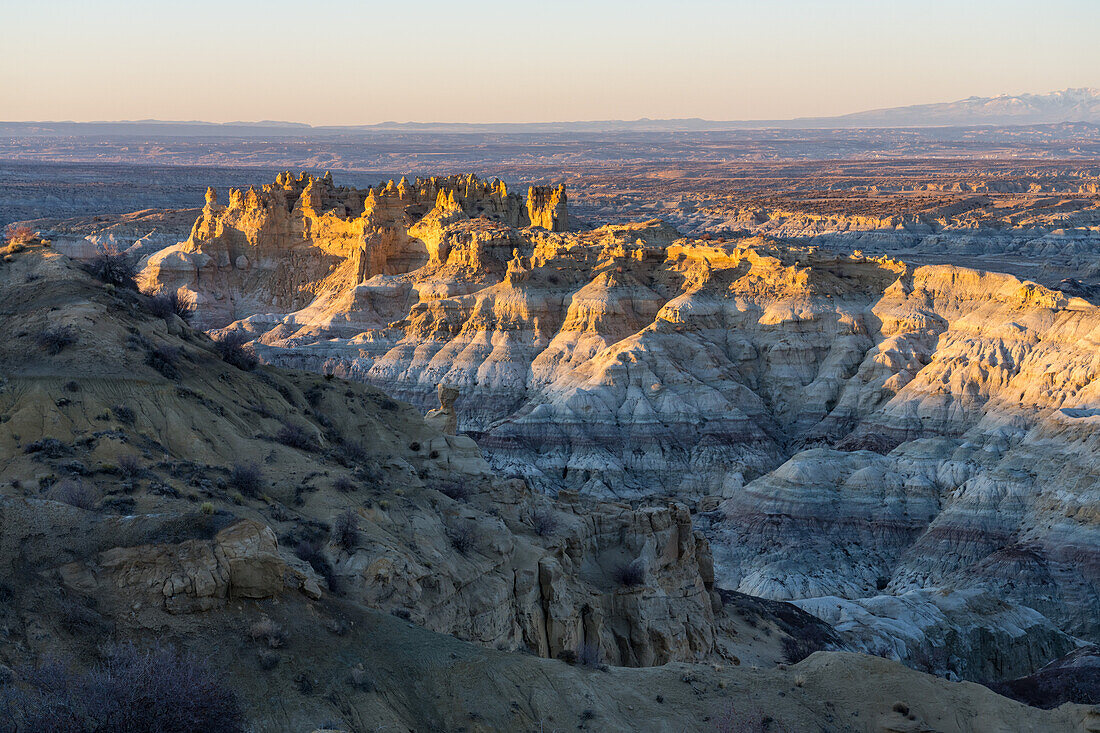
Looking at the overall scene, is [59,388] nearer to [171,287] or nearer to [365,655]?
[365,655]

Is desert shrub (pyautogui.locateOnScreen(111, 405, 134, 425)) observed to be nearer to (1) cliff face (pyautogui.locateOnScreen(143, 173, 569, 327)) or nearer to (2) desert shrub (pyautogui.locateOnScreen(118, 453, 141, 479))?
(2) desert shrub (pyautogui.locateOnScreen(118, 453, 141, 479))

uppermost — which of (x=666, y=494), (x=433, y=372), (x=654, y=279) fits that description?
(x=654, y=279)

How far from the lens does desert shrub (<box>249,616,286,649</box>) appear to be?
21.0 m

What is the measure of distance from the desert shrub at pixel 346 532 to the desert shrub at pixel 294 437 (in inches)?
273

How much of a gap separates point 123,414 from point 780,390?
2205 inches

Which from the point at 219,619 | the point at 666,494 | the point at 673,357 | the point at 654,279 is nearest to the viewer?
the point at 219,619

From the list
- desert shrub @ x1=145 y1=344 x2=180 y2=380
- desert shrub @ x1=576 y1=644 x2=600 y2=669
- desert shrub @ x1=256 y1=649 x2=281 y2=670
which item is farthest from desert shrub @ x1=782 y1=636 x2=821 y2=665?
desert shrub @ x1=256 y1=649 x2=281 y2=670

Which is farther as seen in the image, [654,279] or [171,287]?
[171,287]

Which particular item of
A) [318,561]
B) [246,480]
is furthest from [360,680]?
[246,480]

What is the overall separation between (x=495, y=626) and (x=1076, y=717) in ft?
41.6

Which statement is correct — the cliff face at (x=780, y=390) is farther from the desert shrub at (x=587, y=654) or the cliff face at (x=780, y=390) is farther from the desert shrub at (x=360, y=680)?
the desert shrub at (x=360, y=680)

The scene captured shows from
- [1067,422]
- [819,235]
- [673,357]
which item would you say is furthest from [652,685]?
[819,235]

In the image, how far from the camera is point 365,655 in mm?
22312

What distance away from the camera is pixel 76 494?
24.2m
